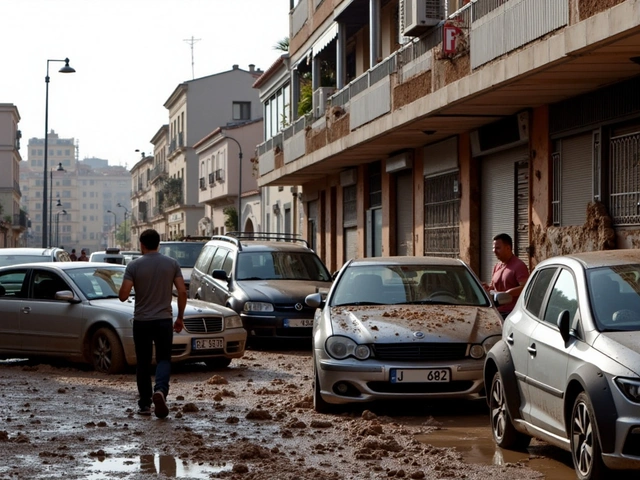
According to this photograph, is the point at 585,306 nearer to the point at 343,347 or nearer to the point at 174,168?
the point at 343,347

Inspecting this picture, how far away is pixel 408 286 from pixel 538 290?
374cm

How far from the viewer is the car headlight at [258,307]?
1870 centimetres

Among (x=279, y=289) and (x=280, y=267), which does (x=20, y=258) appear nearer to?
(x=280, y=267)

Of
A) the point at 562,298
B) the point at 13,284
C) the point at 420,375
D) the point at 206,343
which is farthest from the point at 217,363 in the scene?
the point at 562,298

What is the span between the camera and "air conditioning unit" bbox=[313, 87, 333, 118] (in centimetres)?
3103

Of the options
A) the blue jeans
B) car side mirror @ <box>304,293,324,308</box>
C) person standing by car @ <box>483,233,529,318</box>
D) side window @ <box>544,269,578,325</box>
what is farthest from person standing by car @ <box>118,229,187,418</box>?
person standing by car @ <box>483,233,529,318</box>

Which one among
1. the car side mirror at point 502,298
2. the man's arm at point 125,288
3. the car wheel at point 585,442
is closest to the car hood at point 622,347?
the car wheel at point 585,442

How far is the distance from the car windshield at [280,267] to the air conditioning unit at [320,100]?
10429 millimetres

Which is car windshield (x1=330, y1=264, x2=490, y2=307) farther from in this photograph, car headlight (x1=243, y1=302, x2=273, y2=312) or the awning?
the awning

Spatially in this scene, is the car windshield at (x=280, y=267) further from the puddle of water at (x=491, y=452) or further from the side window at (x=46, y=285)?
the puddle of water at (x=491, y=452)

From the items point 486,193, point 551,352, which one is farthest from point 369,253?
point 551,352

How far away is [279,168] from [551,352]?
29116 mm

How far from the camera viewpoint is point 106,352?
1499cm

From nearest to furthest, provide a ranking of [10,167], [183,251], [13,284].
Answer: [13,284] < [183,251] < [10,167]
